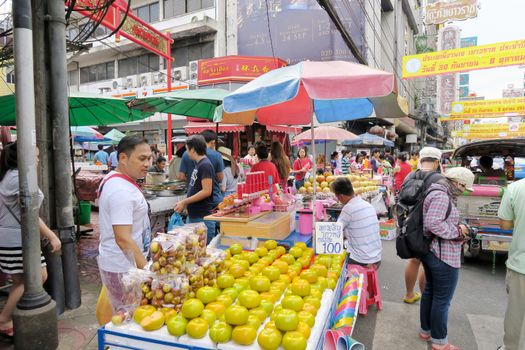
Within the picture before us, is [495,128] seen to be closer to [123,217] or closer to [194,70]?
[194,70]

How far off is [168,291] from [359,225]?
2.59 meters

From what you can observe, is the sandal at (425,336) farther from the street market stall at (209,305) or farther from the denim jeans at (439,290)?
the street market stall at (209,305)

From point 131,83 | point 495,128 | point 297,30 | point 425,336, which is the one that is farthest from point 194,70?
point 495,128

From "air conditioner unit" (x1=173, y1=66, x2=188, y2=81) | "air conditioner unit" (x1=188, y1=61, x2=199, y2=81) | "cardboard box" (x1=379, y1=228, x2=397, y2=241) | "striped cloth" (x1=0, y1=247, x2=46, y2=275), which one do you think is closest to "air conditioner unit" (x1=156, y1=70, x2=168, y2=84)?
"air conditioner unit" (x1=173, y1=66, x2=188, y2=81)

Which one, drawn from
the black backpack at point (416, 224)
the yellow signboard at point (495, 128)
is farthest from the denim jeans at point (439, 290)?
the yellow signboard at point (495, 128)

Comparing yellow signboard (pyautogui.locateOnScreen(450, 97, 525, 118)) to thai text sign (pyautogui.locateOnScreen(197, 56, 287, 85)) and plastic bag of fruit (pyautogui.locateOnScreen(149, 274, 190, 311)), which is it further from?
plastic bag of fruit (pyautogui.locateOnScreen(149, 274, 190, 311))

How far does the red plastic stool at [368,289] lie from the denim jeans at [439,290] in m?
0.80

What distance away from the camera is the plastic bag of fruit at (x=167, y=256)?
81.7 inches

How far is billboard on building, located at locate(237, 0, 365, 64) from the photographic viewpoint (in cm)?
2089

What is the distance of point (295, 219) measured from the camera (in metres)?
4.64

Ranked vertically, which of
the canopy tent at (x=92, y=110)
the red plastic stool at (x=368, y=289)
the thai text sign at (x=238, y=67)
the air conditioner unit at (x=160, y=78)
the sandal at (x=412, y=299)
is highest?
the air conditioner unit at (x=160, y=78)

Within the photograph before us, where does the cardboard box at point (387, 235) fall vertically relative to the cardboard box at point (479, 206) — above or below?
below

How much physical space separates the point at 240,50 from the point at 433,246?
2306cm

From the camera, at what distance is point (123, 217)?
2.33 m
